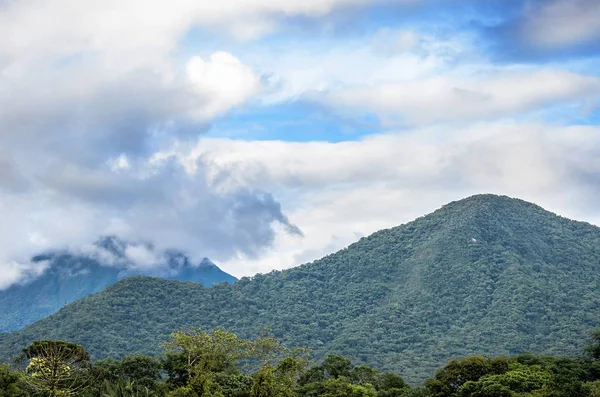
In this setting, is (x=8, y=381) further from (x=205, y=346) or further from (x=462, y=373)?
(x=462, y=373)

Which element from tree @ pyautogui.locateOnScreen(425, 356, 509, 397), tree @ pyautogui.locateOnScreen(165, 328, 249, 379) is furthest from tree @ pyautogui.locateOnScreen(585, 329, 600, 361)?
tree @ pyautogui.locateOnScreen(165, 328, 249, 379)

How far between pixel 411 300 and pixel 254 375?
100 metres

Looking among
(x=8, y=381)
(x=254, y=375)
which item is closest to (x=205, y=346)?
(x=254, y=375)

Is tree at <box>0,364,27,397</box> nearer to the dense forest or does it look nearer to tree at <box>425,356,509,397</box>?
the dense forest

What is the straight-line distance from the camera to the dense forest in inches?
1889

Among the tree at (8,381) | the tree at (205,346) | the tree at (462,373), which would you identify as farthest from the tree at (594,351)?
the tree at (8,381)

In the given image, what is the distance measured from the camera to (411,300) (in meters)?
150

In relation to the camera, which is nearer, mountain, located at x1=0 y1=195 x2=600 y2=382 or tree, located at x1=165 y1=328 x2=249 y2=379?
tree, located at x1=165 y1=328 x2=249 y2=379

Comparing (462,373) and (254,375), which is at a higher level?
(254,375)

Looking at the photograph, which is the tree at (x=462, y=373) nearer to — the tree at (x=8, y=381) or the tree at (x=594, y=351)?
the tree at (x=594, y=351)

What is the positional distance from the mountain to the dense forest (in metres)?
37.3

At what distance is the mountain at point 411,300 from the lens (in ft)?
418

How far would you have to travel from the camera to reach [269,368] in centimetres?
4869

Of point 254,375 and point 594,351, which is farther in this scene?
point 594,351
